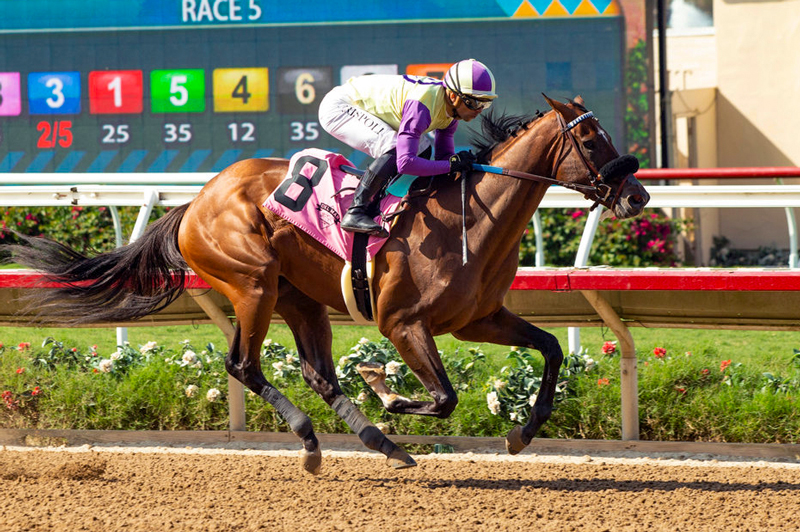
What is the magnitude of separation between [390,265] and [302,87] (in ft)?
18.7

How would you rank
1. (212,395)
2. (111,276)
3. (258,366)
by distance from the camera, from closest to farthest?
(258,366) → (111,276) → (212,395)

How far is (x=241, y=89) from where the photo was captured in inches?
365

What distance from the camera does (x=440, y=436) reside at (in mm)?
4707

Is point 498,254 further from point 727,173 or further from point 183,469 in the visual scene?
point 727,173

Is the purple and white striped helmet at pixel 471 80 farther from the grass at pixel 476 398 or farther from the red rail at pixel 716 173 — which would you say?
the red rail at pixel 716 173

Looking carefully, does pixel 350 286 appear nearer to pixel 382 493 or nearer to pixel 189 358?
pixel 382 493

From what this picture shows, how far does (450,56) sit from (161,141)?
8.67 ft

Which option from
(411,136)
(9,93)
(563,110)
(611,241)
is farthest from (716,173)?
(9,93)

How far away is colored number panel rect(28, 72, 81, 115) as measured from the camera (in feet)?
30.5

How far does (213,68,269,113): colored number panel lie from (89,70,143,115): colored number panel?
700 millimetres

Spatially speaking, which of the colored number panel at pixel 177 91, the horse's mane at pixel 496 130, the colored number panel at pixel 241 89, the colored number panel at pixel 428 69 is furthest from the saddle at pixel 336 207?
the colored number panel at pixel 177 91

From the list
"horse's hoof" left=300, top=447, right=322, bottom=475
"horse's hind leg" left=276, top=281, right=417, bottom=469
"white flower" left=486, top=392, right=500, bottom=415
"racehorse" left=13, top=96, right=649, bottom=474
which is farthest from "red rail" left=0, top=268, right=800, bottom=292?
"horse's hoof" left=300, top=447, right=322, bottom=475

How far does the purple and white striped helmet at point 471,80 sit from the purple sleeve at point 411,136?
0.48ft

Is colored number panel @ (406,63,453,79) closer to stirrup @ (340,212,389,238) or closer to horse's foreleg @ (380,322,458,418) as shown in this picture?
stirrup @ (340,212,389,238)
